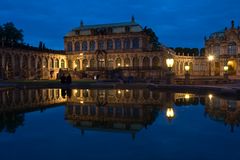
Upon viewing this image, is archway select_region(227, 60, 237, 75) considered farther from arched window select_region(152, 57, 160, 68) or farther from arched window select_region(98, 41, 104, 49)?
arched window select_region(98, 41, 104, 49)

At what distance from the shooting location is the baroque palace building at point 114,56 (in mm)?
66938

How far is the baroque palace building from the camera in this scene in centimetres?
6694

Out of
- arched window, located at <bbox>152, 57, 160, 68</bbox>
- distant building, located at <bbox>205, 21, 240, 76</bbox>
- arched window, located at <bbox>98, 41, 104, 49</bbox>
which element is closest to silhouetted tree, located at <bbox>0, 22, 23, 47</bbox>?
arched window, located at <bbox>98, 41, 104, 49</bbox>

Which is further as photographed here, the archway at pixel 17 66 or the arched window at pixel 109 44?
the arched window at pixel 109 44

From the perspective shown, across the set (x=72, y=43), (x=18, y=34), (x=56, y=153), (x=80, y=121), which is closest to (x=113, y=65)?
(x=72, y=43)

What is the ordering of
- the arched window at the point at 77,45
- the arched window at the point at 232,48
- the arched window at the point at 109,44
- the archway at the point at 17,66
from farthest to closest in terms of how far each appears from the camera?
the arched window at the point at 77,45 → the arched window at the point at 232,48 → the arched window at the point at 109,44 → the archway at the point at 17,66

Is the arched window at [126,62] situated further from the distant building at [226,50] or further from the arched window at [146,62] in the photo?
the distant building at [226,50]

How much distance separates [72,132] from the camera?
32.8 ft

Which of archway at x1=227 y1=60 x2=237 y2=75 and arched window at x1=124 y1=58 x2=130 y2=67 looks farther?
archway at x1=227 y1=60 x2=237 y2=75

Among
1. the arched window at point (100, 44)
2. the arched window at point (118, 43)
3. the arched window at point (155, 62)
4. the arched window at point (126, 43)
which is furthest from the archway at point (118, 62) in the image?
the arched window at point (155, 62)

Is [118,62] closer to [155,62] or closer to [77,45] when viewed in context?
[155,62]

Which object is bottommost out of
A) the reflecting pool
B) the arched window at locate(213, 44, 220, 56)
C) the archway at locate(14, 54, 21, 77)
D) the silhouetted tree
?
the reflecting pool

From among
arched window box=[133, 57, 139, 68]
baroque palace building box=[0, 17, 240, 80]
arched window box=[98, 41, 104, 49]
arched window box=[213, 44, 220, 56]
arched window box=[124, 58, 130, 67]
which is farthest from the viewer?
arched window box=[213, 44, 220, 56]

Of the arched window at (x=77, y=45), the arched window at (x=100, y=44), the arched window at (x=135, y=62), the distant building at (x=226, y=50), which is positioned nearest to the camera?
the arched window at (x=135, y=62)
